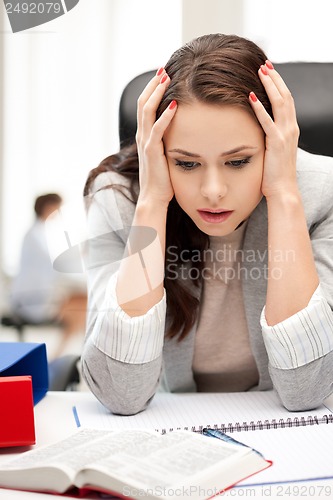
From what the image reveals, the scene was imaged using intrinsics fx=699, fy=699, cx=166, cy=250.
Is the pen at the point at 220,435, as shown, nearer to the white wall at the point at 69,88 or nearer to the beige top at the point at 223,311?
the beige top at the point at 223,311

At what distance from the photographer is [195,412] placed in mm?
1024

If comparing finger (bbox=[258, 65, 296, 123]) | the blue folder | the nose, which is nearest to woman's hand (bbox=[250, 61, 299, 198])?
finger (bbox=[258, 65, 296, 123])

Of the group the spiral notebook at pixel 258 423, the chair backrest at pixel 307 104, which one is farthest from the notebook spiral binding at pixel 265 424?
the chair backrest at pixel 307 104

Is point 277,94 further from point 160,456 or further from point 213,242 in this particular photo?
point 160,456

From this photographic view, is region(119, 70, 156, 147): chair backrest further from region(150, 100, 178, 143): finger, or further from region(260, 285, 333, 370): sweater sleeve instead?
region(260, 285, 333, 370): sweater sleeve

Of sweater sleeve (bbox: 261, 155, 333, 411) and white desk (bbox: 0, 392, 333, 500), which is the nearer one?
white desk (bbox: 0, 392, 333, 500)

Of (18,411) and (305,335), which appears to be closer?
(18,411)

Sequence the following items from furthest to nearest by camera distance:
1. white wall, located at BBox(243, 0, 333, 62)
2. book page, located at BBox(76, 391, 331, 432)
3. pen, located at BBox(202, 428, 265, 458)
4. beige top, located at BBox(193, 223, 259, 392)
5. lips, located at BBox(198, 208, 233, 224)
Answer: white wall, located at BBox(243, 0, 333, 62) < beige top, located at BBox(193, 223, 259, 392) < lips, located at BBox(198, 208, 233, 224) < book page, located at BBox(76, 391, 331, 432) < pen, located at BBox(202, 428, 265, 458)

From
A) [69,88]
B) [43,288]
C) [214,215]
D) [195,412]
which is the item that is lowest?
[43,288]

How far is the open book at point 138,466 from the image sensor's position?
683mm

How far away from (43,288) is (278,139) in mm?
2042

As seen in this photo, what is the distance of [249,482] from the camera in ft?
2.42

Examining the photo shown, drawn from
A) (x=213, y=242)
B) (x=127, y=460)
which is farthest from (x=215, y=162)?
(x=127, y=460)

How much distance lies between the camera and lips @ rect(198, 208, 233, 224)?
3.58 feet
